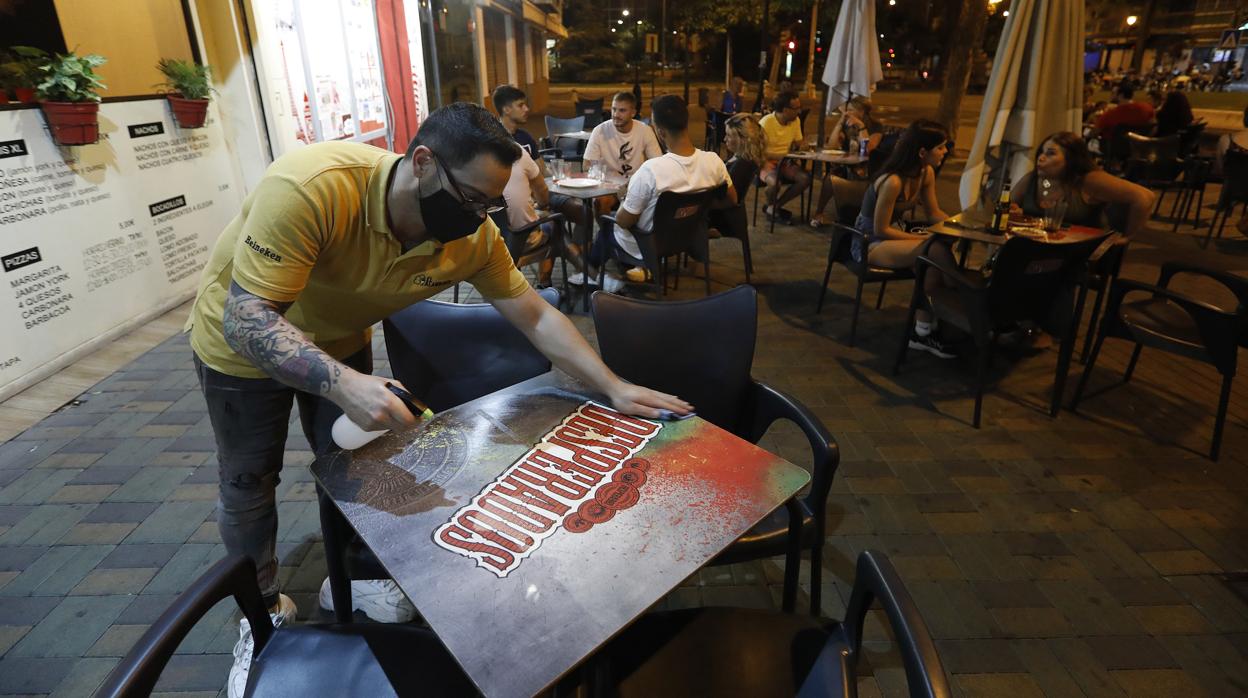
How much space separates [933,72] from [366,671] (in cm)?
4447

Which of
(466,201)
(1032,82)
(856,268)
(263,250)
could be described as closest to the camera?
(263,250)

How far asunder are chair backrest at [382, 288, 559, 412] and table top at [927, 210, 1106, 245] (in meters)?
2.69

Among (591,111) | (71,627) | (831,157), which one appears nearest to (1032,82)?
(831,157)

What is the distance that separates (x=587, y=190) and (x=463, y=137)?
10.9ft

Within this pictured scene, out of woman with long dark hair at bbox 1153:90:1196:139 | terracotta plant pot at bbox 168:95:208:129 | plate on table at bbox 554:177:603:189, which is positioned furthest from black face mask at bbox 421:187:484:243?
woman with long dark hair at bbox 1153:90:1196:139

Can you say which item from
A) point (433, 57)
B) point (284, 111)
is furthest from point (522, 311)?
point (433, 57)

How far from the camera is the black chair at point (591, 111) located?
9977mm

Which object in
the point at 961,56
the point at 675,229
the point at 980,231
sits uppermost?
the point at 961,56

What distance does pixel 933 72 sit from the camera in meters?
38.0

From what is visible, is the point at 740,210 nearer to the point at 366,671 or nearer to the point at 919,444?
the point at 919,444

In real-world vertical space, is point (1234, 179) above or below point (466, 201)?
below

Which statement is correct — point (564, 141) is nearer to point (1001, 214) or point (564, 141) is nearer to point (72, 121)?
point (72, 121)

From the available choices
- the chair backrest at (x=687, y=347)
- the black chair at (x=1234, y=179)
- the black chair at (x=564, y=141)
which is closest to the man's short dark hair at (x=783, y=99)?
the black chair at (x=564, y=141)

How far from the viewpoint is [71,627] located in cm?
214
